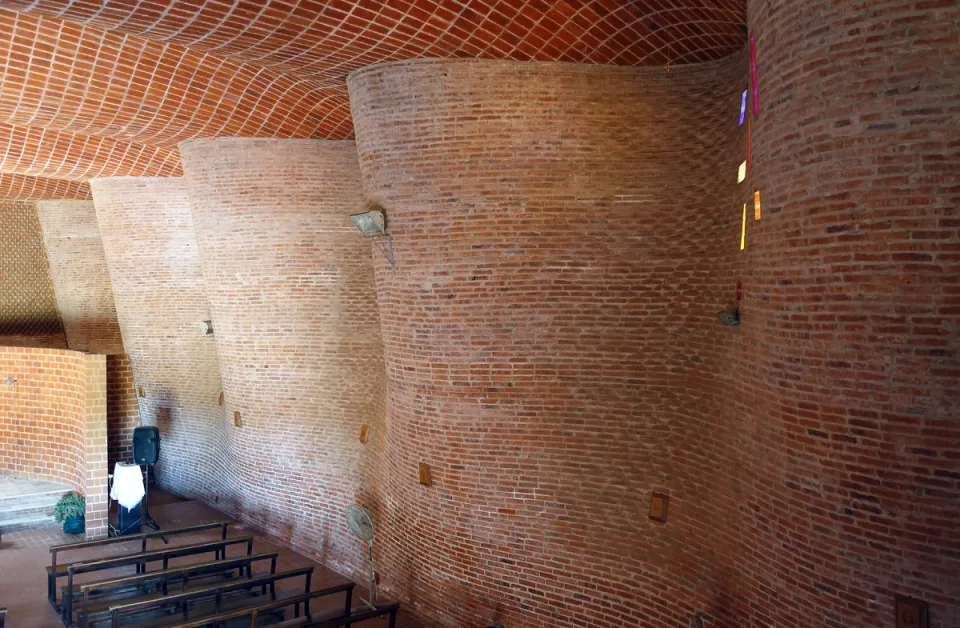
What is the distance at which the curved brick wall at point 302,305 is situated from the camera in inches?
433

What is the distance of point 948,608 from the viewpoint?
4102 millimetres

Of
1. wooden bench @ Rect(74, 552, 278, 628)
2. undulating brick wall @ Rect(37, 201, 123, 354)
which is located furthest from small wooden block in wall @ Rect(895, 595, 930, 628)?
undulating brick wall @ Rect(37, 201, 123, 354)

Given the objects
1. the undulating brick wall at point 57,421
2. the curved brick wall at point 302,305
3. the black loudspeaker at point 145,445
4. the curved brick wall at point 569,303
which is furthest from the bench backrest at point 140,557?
the curved brick wall at point 569,303

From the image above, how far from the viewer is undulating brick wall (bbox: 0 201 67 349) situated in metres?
18.3

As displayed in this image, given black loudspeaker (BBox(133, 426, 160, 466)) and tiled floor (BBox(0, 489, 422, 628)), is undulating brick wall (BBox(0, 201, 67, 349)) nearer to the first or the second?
tiled floor (BBox(0, 489, 422, 628))

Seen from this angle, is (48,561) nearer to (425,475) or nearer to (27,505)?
(27,505)

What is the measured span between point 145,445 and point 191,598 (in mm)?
4955

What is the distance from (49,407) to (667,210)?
10.6 metres

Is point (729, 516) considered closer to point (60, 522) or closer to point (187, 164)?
point (187, 164)

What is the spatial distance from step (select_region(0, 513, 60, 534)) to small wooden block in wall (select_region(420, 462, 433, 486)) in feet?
24.8

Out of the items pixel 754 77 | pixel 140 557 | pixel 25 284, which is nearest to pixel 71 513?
pixel 140 557

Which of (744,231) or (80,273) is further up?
(80,273)

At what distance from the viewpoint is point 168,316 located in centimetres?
1484

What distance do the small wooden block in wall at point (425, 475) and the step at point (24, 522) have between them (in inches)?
298
